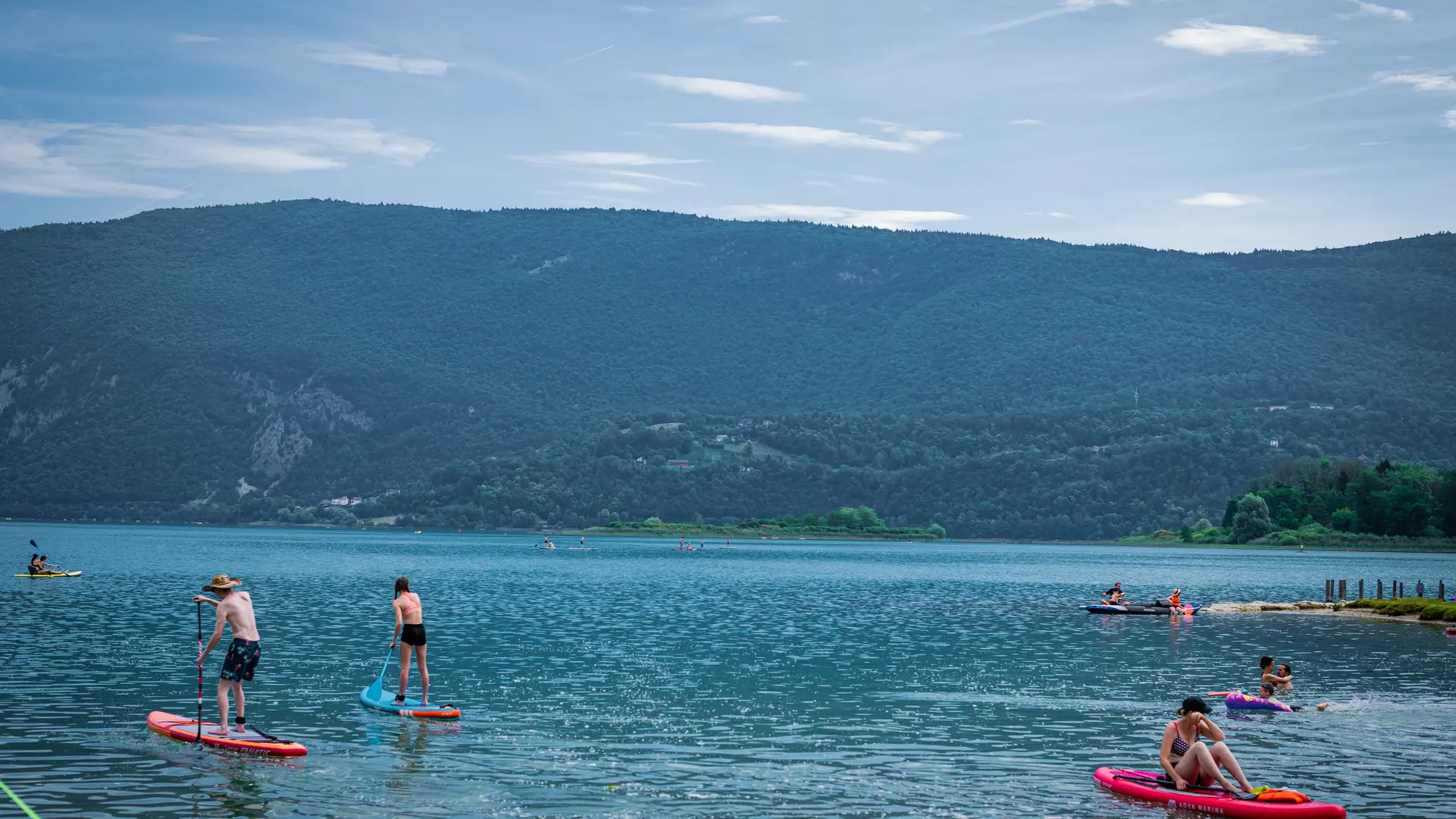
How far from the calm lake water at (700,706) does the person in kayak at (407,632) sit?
3.87ft

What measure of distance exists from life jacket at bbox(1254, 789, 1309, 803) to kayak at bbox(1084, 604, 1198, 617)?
161 ft

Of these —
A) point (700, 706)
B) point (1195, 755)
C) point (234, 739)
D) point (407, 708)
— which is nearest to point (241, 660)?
point (234, 739)

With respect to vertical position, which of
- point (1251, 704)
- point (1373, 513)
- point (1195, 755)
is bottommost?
point (1251, 704)

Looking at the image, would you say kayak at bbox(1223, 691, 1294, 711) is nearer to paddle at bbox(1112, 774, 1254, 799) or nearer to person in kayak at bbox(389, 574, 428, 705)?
paddle at bbox(1112, 774, 1254, 799)

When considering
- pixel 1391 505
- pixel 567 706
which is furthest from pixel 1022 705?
pixel 1391 505

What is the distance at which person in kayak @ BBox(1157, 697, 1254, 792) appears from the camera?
25.5 m

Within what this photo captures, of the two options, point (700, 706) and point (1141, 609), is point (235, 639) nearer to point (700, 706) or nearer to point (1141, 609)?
point (700, 706)

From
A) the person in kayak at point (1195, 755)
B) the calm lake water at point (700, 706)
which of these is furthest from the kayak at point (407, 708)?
the person in kayak at point (1195, 755)

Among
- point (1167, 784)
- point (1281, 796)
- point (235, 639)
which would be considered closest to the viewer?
point (1281, 796)

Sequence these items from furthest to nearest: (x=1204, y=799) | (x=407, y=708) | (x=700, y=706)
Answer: (x=700, y=706)
(x=407, y=708)
(x=1204, y=799)

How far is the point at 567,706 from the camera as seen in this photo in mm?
35250

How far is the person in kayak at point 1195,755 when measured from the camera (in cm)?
2552

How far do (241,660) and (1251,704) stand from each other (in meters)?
24.3

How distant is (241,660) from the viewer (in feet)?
91.1
